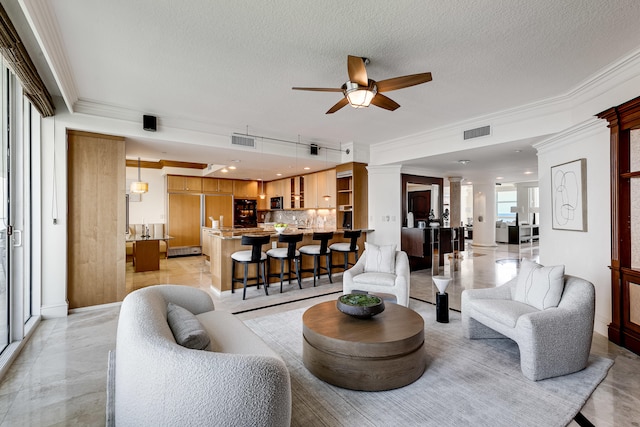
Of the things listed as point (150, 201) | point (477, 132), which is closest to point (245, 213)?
point (150, 201)

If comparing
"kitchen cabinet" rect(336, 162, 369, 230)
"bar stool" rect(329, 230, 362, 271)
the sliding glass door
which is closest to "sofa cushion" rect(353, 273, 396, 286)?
"bar stool" rect(329, 230, 362, 271)

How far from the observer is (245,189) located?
33.7 feet

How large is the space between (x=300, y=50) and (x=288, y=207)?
677 cm

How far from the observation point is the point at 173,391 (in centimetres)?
126

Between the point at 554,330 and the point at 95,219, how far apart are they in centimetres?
546

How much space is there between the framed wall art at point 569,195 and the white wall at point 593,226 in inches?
2.3

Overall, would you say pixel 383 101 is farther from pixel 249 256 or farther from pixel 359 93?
pixel 249 256

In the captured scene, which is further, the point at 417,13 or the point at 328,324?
the point at 328,324

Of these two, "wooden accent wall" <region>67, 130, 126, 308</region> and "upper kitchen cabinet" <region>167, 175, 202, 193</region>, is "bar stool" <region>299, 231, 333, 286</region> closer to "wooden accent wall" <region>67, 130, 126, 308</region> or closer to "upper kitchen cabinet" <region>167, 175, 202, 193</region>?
"wooden accent wall" <region>67, 130, 126, 308</region>

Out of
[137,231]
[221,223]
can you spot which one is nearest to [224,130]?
[221,223]

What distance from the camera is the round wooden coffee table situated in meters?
2.21

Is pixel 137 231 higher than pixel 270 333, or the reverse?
pixel 137 231

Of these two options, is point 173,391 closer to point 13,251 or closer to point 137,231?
point 13,251

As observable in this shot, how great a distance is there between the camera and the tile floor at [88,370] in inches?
80.4
